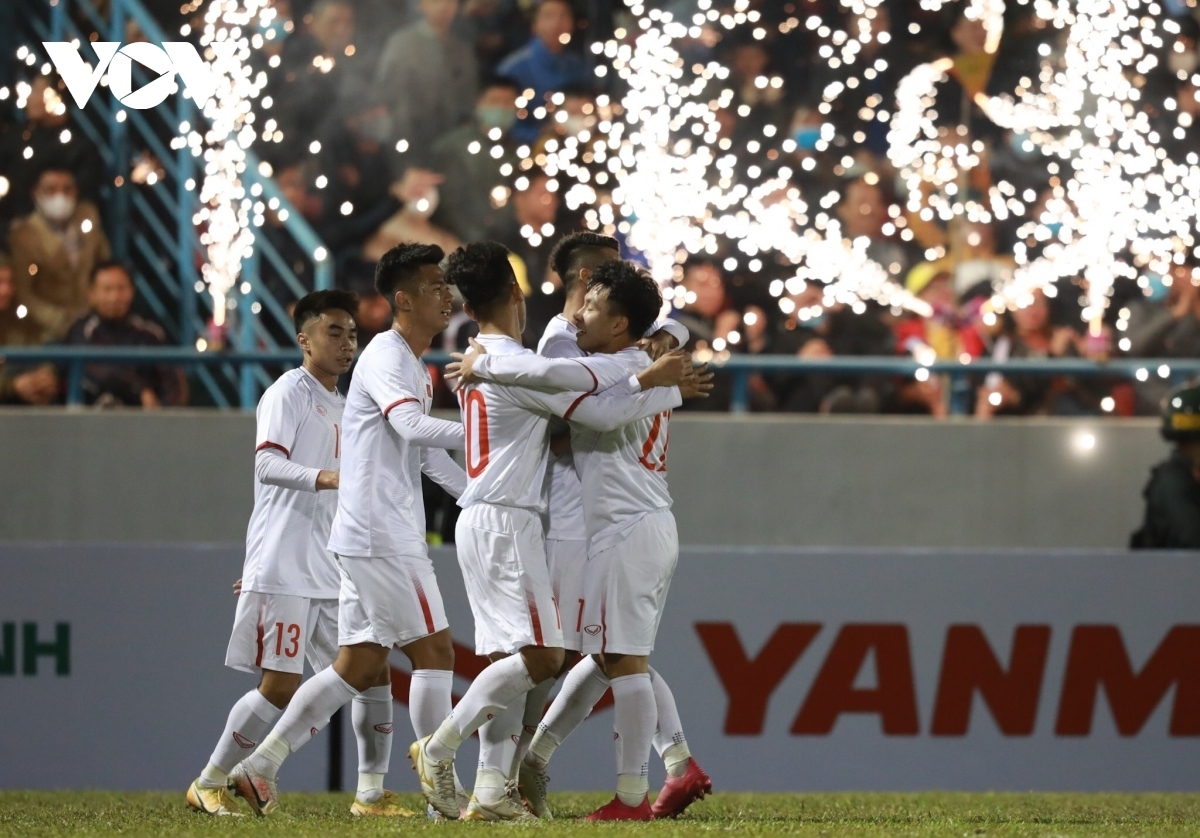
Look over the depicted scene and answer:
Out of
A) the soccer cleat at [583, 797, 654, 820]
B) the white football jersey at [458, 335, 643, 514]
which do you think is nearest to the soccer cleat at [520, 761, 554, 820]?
the soccer cleat at [583, 797, 654, 820]

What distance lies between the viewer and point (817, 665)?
7.77m

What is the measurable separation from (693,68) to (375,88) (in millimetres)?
1903

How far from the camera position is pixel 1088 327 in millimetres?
9734

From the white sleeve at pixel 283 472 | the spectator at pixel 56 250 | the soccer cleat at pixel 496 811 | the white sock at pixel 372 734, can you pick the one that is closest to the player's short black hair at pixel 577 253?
the white sleeve at pixel 283 472

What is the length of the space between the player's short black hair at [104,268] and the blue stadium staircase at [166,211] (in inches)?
5.8

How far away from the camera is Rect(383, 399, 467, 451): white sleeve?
5.31 meters

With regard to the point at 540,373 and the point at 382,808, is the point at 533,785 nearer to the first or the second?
the point at 382,808

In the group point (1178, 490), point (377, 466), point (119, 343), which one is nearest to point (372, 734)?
point (377, 466)

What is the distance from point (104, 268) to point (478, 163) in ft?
7.35

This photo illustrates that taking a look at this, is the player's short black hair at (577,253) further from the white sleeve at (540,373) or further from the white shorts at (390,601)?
the white shorts at (390,601)

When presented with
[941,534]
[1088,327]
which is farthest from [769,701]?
[1088,327]

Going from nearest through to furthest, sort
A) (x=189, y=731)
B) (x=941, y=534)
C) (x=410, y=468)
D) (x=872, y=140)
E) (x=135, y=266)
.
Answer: (x=410, y=468)
(x=189, y=731)
(x=941, y=534)
(x=135, y=266)
(x=872, y=140)

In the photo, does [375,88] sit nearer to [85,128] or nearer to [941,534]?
[85,128]

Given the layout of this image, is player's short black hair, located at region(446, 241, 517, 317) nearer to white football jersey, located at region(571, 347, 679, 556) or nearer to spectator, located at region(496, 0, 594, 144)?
white football jersey, located at region(571, 347, 679, 556)
